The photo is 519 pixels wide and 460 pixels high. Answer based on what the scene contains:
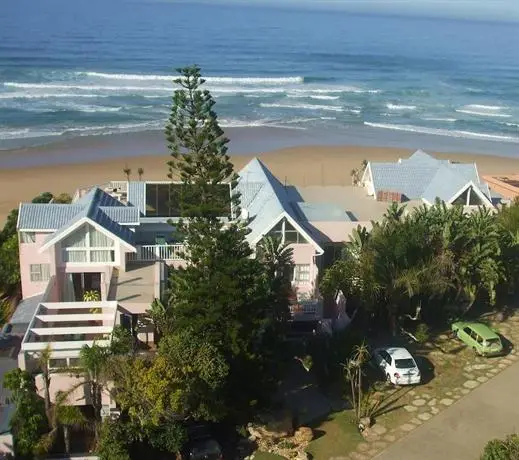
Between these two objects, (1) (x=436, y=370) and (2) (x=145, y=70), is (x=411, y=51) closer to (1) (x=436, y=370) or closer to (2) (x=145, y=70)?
(2) (x=145, y=70)

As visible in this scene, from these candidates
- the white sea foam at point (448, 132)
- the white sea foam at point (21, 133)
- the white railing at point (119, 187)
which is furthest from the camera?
the white sea foam at point (448, 132)

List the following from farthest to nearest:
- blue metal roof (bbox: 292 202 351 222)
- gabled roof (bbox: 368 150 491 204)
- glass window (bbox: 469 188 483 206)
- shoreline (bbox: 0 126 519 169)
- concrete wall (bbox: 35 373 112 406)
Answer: shoreline (bbox: 0 126 519 169) → gabled roof (bbox: 368 150 491 204) → glass window (bbox: 469 188 483 206) → blue metal roof (bbox: 292 202 351 222) → concrete wall (bbox: 35 373 112 406)

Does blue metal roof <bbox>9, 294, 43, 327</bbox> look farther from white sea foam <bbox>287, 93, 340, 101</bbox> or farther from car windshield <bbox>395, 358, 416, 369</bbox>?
white sea foam <bbox>287, 93, 340, 101</bbox>

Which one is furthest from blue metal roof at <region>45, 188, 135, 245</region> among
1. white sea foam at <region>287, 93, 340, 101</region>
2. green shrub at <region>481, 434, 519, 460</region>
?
white sea foam at <region>287, 93, 340, 101</region>

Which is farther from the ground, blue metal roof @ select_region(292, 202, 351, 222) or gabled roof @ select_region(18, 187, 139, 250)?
gabled roof @ select_region(18, 187, 139, 250)

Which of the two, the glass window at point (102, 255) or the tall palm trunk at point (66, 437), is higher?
the glass window at point (102, 255)

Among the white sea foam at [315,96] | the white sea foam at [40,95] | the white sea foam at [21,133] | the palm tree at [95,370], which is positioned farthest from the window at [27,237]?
the white sea foam at [315,96]

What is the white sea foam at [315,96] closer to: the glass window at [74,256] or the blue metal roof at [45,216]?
the blue metal roof at [45,216]
